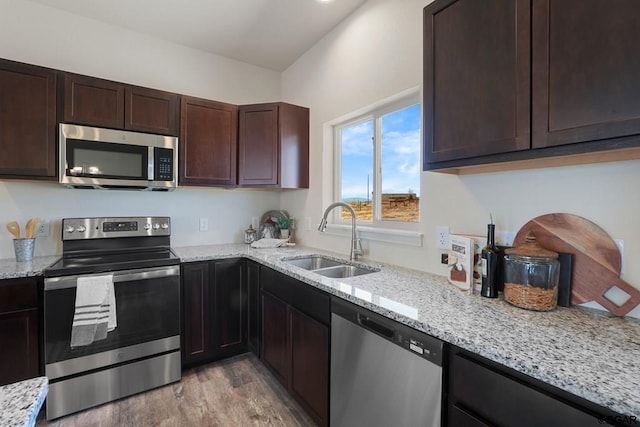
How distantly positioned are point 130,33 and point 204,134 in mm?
1069

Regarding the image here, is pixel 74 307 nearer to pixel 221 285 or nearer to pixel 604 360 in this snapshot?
pixel 221 285

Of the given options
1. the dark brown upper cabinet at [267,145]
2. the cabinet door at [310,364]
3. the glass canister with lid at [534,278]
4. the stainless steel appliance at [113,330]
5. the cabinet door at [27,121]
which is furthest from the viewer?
the dark brown upper cabinet at [267,145]

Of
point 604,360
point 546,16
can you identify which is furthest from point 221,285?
point 546,16

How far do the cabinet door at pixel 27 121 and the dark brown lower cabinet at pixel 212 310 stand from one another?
1165 millimetres

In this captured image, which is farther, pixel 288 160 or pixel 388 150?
pixel 288 160

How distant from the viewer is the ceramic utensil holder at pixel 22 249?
2.06 meters

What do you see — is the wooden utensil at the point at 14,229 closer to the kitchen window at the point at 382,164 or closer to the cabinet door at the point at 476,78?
the kitchen window at the point at 382,164

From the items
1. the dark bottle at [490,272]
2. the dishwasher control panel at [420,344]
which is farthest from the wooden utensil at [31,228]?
the dark bottle at [490,272]

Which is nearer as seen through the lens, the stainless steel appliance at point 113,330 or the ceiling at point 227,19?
the stainless steel appliance at point 113,330

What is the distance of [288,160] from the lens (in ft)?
9.11

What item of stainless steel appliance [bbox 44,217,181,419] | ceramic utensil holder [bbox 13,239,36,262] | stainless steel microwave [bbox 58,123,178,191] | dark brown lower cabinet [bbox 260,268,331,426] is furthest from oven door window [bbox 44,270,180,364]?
stainless steel microwave [bbox 58,123,178,191]

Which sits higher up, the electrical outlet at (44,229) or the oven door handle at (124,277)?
the electrical outlet at (44,229)

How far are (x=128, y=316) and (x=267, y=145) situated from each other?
1682 millimetres

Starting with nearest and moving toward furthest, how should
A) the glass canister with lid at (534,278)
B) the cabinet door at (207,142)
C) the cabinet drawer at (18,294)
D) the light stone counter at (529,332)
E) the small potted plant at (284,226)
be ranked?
the light stone counter at (529,332)
the glass canister with lid at (534,278)
the cabinet drawer at (18,294)
the cabinet door at (207,142)
the small potted plant at (284,226)
